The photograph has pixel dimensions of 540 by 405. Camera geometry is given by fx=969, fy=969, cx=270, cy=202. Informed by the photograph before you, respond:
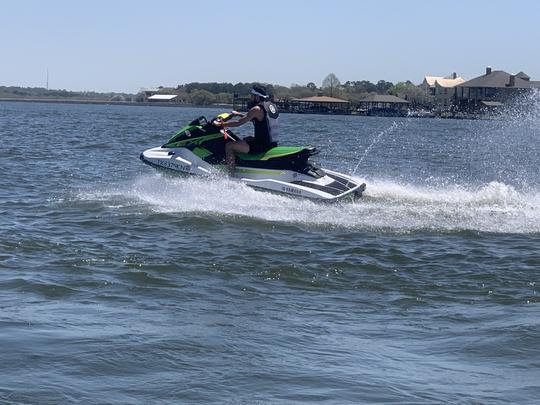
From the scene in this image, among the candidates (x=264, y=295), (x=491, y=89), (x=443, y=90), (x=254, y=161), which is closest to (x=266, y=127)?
(x=254, y=161)

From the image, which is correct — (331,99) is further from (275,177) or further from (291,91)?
(275,177)

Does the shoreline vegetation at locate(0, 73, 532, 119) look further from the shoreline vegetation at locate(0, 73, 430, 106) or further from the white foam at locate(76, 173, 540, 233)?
the white foam at locate(76, 173, 540, 233)

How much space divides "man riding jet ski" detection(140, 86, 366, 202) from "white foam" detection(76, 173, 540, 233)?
0.17 meters

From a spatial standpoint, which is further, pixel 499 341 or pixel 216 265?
pixel 216 265

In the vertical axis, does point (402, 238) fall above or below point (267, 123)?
below

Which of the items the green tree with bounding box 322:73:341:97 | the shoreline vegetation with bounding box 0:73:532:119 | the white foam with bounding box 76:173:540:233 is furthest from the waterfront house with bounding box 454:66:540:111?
the white foam with bounding box 76:173:540:233

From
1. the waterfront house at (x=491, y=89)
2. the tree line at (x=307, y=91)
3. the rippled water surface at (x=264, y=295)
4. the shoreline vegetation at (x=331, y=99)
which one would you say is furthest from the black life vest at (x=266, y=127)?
the tree line at (x=307, y=91)

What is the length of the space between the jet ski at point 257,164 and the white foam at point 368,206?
0.16m

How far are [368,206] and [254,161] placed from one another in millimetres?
1829

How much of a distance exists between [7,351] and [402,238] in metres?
6.15

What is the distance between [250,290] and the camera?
8.71 m

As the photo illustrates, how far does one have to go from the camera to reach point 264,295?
28.0 feet

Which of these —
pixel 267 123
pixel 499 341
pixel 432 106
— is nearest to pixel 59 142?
pixel 267 123

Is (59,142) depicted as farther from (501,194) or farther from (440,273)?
(440,273)
